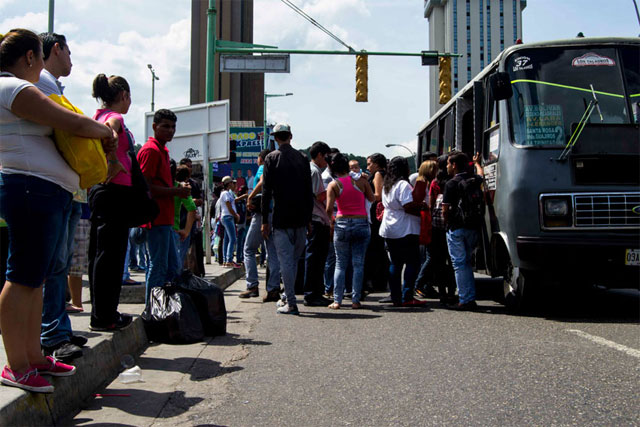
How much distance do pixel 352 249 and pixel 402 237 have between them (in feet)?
2.03

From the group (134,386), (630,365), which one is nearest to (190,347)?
(134,386)

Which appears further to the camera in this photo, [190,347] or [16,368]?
[190,347]

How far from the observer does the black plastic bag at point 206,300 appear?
19.2ft

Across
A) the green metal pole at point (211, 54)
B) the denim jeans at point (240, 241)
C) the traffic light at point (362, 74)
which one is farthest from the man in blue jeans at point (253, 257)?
the traffic light at point (362, 74)

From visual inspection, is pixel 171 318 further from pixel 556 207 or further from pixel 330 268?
pixel 330 268

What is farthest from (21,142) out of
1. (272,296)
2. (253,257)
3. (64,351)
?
(253,257)

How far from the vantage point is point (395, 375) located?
15.1ft

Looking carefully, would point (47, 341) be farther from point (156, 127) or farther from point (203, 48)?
point (203, 48)

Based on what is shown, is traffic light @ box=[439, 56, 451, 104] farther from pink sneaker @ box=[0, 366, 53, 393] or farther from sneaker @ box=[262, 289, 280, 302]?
pink sneaker @ box=[0, 366, 53, 393]

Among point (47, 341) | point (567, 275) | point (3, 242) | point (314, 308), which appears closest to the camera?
point (47, 341)

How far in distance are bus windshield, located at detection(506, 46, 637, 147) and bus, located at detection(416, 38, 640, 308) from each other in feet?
0.03

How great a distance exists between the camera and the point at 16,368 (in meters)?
3.37

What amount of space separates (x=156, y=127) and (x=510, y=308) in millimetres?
4319

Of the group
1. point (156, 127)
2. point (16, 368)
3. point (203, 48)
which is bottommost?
point (16, 368)
